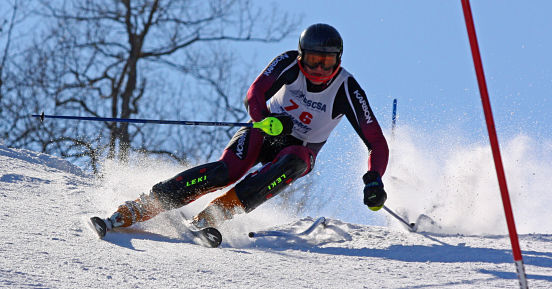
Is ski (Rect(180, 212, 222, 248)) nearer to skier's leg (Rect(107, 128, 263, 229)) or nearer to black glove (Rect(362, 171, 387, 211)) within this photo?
skier's leg (Rect(107, 128, 263, 229))

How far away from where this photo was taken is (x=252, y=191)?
388 centimetres

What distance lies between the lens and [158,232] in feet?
13.2

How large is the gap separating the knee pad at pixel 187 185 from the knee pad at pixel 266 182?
0.56 ft

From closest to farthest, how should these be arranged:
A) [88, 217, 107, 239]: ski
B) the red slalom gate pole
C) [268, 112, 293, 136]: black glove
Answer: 1. the red slalom gate pole
2. [88, 217, 107, 239]: ski
3. [268, 112, 293, 136]: black glove

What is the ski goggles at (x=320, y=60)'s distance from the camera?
13.5 feet

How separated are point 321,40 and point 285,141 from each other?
0.75m

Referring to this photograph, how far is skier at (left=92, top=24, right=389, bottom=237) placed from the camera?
12.8 feet

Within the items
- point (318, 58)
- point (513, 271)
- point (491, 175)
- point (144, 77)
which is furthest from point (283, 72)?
point (144, 77)

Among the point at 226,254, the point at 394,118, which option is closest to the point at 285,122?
the point at 226,254

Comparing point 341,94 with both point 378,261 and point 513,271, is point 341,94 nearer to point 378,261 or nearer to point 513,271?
point 378,261

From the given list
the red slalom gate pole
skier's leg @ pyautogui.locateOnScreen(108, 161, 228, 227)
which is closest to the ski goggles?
skier's leg @ pyautogui.locateOnScreen(108, 161, 228, 227)

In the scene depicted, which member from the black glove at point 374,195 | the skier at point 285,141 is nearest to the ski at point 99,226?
the skier at point 285,141

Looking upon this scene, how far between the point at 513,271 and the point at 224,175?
1787 mm

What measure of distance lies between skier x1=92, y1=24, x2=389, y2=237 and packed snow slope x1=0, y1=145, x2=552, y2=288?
236 mm
